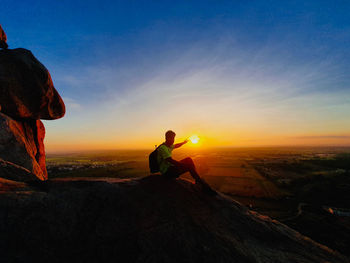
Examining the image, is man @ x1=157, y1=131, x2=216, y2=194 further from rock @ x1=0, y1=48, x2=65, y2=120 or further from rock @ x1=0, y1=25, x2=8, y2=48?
rock @ x1=0, y1=25, x2=8, y2=48

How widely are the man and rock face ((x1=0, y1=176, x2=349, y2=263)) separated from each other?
74 cm

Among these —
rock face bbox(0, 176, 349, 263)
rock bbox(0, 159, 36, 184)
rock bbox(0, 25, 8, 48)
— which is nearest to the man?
rock face bbox(0, 176, 349, 263)

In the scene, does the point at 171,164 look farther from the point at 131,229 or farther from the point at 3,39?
the point at 3,39

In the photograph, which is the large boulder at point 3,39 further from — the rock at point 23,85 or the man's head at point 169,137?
the man's head at point 169,137

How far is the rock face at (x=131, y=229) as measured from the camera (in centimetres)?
421

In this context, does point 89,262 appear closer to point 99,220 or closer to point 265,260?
point 99,220

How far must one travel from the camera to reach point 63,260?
4027mm

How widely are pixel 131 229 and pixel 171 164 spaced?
3194 mm

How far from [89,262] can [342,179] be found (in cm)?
12708

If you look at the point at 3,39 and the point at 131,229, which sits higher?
the point at 3,39

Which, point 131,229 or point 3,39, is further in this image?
point 3,39

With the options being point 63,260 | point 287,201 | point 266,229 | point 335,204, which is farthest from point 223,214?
point 335,204

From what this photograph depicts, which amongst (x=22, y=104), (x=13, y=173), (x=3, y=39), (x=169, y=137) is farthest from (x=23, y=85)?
(x=169, y=137)

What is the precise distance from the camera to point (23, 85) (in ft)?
42.8
